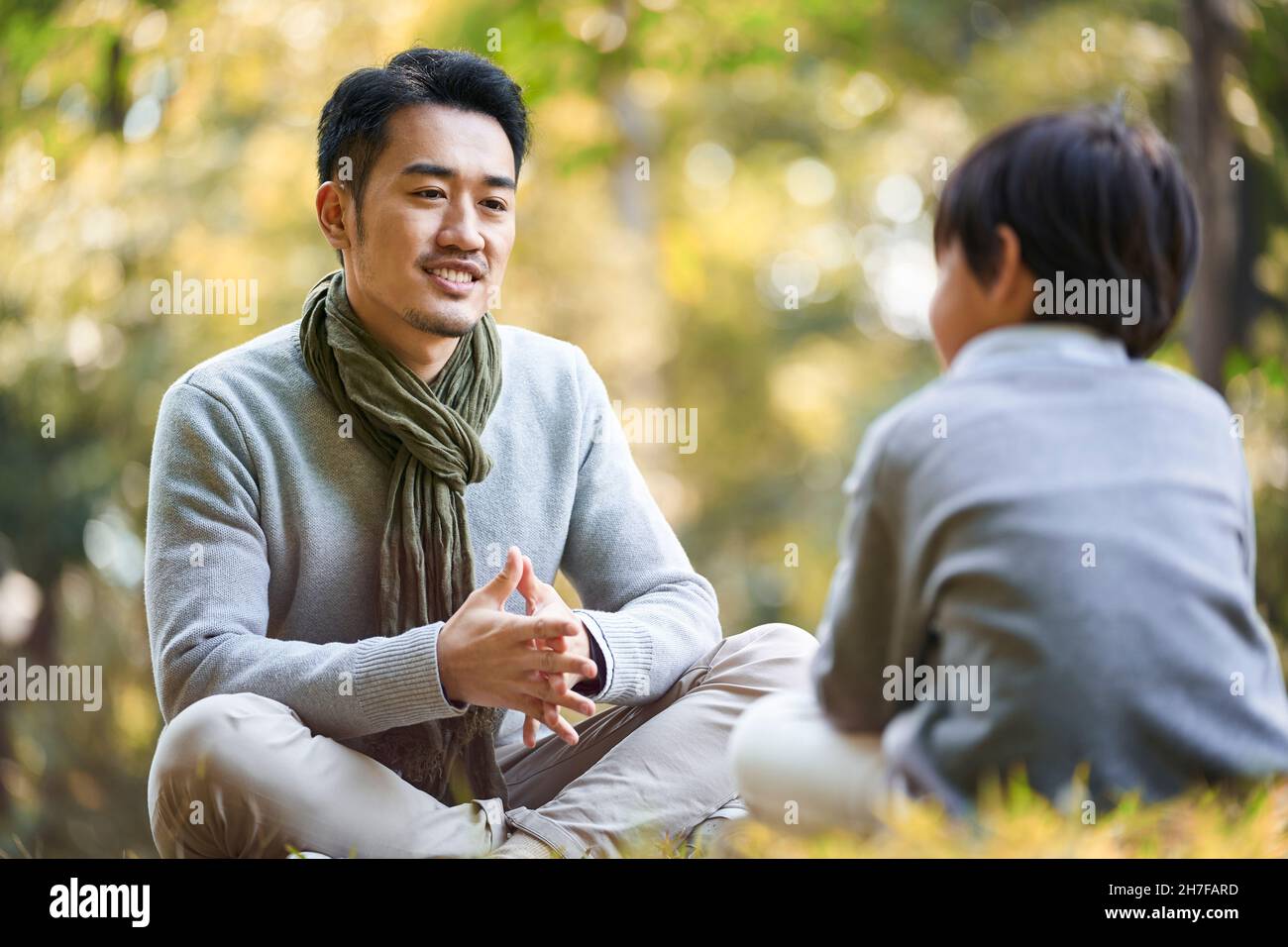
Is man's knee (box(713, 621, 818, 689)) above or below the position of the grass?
above

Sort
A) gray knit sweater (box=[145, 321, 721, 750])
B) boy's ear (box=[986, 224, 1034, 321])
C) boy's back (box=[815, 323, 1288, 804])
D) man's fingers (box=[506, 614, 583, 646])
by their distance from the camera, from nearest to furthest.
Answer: boy's back (box=[815, 323, 1288, 804])
boy's ear (box=[986, 224, 1034, 321])
man's fingers (box=[506, 614, 583, 646])
gray knit sweater (box=[145, 321, 721, 750])

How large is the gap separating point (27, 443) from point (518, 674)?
602 centimetres

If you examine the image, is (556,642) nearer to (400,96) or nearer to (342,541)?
(342,541)

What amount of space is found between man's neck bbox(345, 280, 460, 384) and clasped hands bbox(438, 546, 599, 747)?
501 mm

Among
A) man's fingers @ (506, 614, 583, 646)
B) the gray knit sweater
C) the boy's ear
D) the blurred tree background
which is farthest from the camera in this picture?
the blurred tree background

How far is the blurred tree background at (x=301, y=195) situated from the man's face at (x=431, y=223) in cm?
246

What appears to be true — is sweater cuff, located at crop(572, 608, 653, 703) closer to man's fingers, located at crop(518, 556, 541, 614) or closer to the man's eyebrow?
man's fingers, located at crop(518, 556, 541, 614)

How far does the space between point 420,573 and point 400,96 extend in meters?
0.77

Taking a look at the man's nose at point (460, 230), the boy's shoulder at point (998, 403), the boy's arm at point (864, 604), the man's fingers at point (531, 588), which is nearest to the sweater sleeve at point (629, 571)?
the man's fingers at point (531, 588)

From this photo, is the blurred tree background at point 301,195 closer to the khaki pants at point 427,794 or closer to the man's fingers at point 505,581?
the khaki pants at point 427,794

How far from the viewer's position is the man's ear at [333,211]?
7.89ft

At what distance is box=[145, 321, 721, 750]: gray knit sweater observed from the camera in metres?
2.04

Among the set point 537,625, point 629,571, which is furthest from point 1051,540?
point 629,571

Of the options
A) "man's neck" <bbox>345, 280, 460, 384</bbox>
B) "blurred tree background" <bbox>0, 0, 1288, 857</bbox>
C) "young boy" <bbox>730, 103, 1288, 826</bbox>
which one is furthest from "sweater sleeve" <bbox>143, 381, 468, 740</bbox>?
"blurred tree background" <bbox>0, 0, 1288, 857</bbox>
